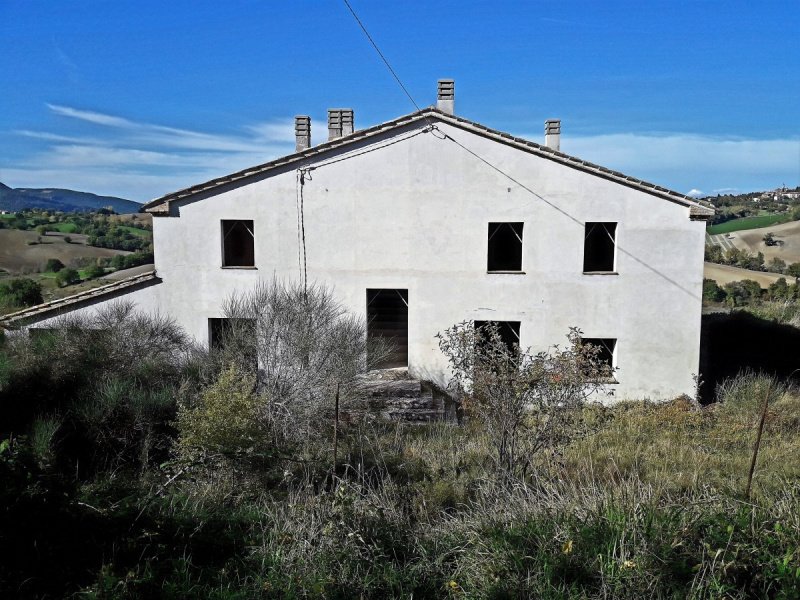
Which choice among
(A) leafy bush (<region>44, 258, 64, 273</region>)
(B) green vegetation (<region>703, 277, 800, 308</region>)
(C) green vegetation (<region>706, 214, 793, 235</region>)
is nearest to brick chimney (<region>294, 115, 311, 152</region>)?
(B) green vegetation (<region>703, 277, 800, 308</region>)

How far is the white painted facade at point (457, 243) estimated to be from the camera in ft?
47.6

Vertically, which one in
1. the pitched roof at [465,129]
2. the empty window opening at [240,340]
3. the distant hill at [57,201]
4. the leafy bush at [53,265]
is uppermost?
the distant hill at [57,201]

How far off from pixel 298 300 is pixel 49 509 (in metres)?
9.47

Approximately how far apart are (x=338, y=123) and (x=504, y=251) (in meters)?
6.22

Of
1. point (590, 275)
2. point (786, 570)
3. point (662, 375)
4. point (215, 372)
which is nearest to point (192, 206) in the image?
point (215, 372)

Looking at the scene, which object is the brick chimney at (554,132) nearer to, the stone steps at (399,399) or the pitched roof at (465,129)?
the pitched roof at (465,129)

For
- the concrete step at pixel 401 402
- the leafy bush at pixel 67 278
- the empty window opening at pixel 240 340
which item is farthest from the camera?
the leafy bush at pixel 67 278

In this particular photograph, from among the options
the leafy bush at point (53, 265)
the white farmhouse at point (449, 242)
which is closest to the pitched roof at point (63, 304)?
the white farmhouse at point (449, 242)

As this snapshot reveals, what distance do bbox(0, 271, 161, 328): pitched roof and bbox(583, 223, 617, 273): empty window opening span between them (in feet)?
37.6

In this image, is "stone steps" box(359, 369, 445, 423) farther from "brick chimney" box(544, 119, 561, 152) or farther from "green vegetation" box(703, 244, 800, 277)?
"green vegetation" box(703, 244, 800, 277)

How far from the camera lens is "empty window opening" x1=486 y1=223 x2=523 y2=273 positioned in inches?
601

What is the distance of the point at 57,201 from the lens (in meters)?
95.1

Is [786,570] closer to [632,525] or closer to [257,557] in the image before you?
[632,525]

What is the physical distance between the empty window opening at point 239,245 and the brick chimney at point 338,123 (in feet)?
12.6
